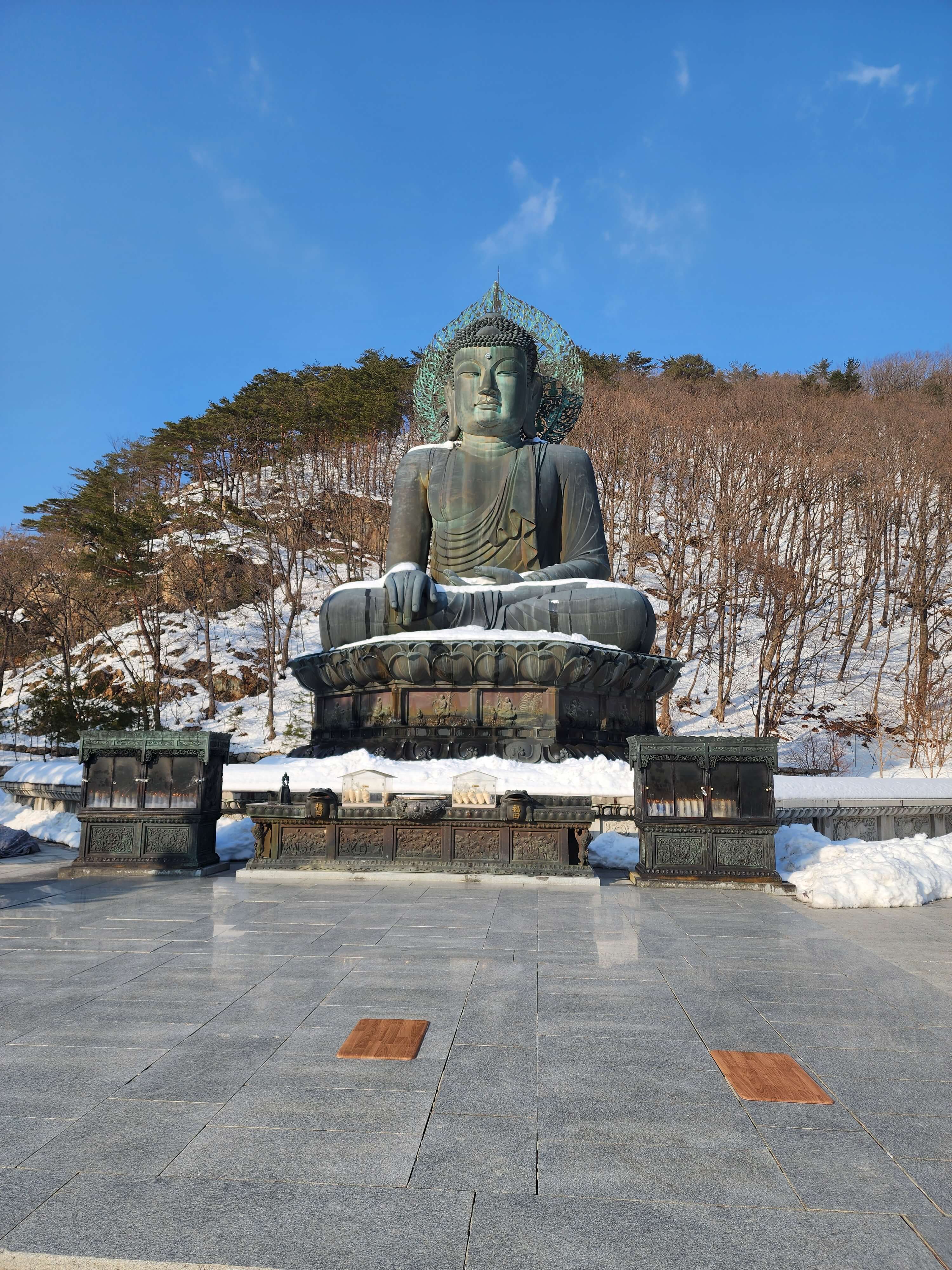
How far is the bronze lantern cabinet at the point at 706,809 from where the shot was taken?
7.69 m

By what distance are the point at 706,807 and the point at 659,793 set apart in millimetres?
411

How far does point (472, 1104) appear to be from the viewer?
282cm

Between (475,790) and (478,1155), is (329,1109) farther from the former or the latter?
(475,790)

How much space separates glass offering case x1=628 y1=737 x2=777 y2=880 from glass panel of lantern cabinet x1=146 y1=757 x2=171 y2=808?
4.27 m

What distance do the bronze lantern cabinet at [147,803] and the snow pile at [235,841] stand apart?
0.91 metres

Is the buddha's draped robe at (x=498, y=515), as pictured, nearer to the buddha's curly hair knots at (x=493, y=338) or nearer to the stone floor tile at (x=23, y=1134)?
the buddha's curly hair knots at (x=493, y=338)

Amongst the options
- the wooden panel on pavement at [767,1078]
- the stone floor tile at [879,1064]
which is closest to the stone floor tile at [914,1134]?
the wooden panel on pavement at [767,1078]

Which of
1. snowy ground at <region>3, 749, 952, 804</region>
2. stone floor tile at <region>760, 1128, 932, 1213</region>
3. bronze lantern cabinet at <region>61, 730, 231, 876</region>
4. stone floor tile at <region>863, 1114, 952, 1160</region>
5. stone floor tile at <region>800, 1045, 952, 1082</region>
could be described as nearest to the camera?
stone floor tile at <region>760, 1128, 932, 1213</region>

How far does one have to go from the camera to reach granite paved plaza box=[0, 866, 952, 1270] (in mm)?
2074

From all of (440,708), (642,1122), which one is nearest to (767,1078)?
(642,1122)

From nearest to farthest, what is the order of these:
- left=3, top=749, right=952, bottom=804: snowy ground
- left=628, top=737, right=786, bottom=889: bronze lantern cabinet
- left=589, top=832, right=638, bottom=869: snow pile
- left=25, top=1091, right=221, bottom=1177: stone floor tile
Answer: left=25, top=1091, right=221, bottom=1177: stone floor tile → left=628, top=737, right=786, bottom=889: bronze lantern cabinet → left=589, top=832, right=638, bottom=869: snow pile → left=3, top=749, right=952, bottom=804: snowy ground

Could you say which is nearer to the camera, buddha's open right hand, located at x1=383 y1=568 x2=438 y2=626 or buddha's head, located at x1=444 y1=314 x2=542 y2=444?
buddha's open right hand, located at x1=383 y1=568 x2=438 y2=626

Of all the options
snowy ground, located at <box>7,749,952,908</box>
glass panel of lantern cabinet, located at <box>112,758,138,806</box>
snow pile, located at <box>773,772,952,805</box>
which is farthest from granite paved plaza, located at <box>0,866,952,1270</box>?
snow pile, located at <box>773,772,952,805</box>

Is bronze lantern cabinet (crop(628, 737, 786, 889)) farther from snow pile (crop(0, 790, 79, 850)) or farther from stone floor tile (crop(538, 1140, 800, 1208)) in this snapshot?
snow pile (crop(0, 790, 79, 850))
